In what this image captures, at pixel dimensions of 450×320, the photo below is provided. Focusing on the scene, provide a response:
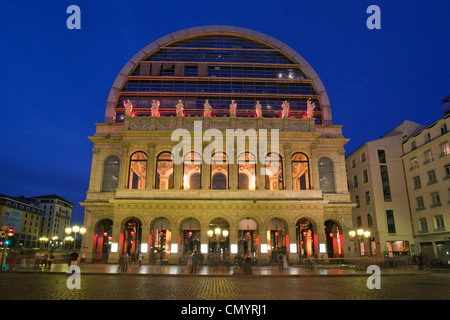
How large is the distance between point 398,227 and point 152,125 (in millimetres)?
36479

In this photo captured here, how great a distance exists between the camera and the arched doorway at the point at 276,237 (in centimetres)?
3872

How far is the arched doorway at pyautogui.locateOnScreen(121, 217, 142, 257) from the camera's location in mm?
40625

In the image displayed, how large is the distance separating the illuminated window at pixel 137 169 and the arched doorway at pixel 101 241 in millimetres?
6332

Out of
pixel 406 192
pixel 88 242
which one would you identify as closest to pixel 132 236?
Answer: pixel 88 242

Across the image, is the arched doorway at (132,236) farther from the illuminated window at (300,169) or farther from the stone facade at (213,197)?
the illuminated window at (300,169)

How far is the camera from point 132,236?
44250 mm

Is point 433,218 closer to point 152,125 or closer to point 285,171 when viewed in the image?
point 285,171

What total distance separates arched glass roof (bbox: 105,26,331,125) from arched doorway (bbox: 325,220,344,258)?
47.9ft

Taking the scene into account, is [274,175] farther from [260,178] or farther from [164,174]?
[164,174]

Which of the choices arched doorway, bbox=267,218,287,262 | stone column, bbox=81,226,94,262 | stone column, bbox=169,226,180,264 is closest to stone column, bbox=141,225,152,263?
stone column, bbox=169,226,180,264

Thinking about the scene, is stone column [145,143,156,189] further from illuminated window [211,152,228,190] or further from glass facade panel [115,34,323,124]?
glass facade panel [115,34,323,124]

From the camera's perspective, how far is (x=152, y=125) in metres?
41.0
